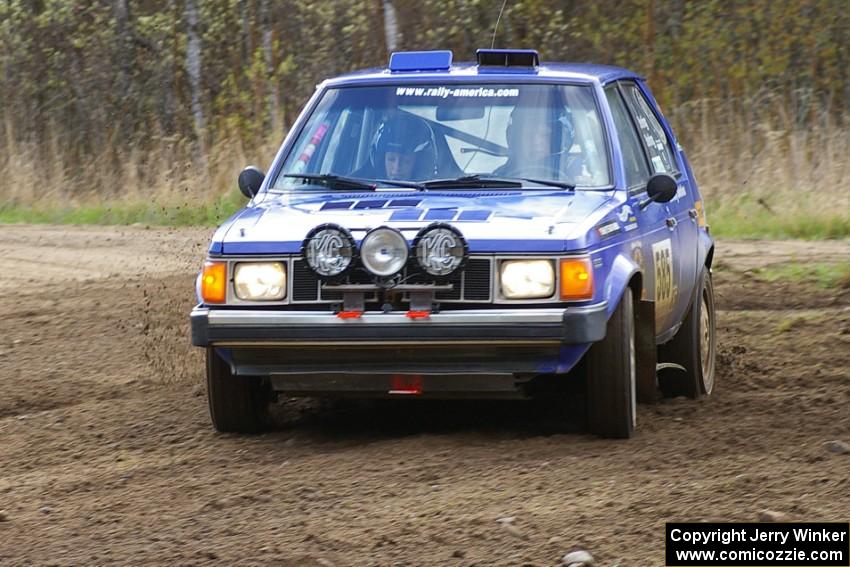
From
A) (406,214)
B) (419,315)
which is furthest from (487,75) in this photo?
(419,315)

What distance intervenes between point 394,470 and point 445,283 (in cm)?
75

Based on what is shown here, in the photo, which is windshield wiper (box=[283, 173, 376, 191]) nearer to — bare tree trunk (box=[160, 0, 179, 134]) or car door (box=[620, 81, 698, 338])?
car door (box=[620, 81, 698, 338])

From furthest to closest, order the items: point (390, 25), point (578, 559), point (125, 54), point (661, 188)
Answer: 1. point (125, 54)
2. point (390, 25)
3. point (661, 188)
4. point (578, 559)

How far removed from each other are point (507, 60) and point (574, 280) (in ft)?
5.85

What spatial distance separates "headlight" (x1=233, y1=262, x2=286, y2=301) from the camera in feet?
20.1

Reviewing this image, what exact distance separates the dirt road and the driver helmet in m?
1.17

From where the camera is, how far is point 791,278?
1170 cm

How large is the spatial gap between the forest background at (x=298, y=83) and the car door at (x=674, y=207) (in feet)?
21.4

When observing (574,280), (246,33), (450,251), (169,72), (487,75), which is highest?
(246,33)

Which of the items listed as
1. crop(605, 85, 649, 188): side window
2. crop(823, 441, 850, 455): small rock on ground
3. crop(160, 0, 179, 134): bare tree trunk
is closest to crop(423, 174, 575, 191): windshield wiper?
crop(605, 85, 649, 188): side window

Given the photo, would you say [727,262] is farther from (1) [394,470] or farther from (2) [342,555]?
(2) [342,555]

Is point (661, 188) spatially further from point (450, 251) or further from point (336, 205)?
point (336, 205)

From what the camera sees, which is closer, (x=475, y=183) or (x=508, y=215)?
(x=508, y=215)

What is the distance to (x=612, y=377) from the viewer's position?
6.15m
